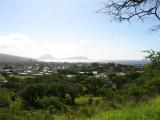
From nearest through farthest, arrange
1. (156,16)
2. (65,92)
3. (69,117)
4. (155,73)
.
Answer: (156,16), (69,117), (155,73), (65,92)

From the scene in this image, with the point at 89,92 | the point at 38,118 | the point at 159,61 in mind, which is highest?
the point at 159,61

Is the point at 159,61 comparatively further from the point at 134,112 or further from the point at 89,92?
the point at 89,92

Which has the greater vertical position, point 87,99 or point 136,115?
point 136,115

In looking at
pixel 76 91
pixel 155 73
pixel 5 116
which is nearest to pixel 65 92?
pixel 76 91

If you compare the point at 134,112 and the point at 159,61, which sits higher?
the point at 159,61

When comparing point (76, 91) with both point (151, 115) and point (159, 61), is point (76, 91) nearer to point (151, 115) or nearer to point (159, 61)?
point (159, 61)

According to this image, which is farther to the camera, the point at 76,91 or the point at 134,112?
the point at 76,91

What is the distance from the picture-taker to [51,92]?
75.8 meters

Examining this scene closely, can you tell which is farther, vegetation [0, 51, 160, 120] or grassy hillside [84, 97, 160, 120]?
vegetation [0, 51, 160, 120]

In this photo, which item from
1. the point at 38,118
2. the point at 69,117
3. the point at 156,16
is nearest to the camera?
the point at 156,16

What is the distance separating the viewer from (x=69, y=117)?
8.98 meters

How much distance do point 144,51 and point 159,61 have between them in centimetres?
213

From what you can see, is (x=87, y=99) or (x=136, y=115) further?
(x=87, y=99)

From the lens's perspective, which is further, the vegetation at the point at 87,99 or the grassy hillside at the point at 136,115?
the vegetation at the point at 87,99
